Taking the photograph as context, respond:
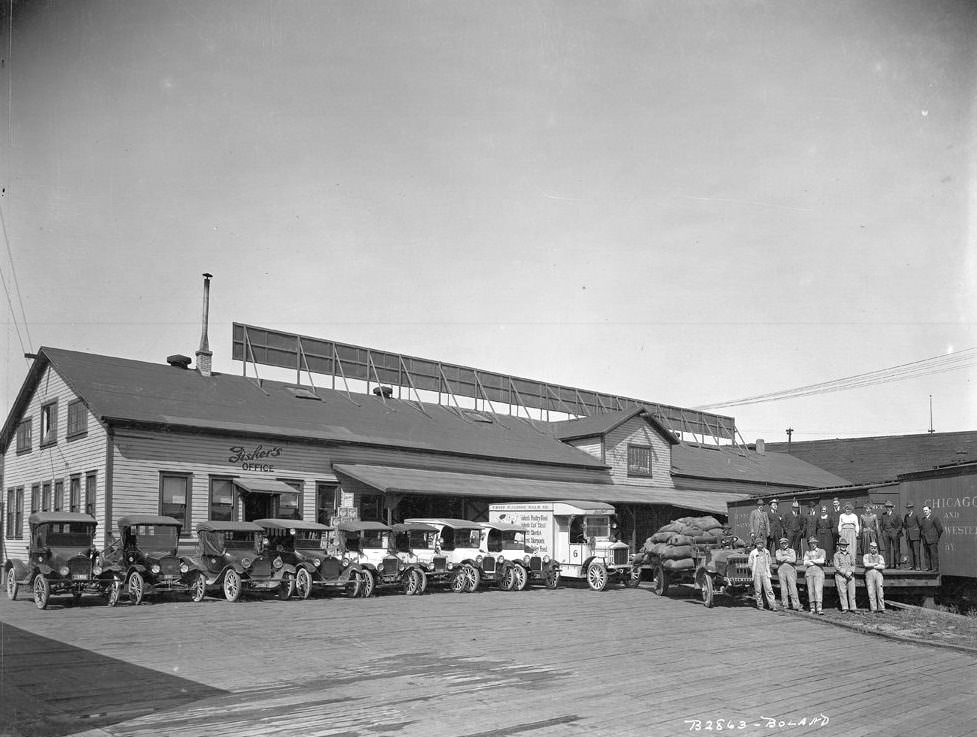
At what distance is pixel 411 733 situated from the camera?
25.8ft

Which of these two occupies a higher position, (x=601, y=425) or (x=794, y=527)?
(x=601, y=425)

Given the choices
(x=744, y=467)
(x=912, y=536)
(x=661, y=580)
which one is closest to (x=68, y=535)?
(x=661, y=580)

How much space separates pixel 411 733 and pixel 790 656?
6.91 m

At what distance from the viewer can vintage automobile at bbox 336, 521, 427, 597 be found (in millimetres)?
22469

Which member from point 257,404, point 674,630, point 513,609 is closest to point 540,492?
point 257,404

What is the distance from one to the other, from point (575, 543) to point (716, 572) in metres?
7.09

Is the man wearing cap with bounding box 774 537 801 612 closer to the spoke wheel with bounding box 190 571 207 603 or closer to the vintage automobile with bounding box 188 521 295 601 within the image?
the vintage automobile with bounding box 188 521 295 601

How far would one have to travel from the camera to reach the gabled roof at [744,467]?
44.9m

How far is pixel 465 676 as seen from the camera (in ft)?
34.9

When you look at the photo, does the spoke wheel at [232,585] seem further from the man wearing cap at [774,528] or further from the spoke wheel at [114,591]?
the man wearing cap at [774,528]

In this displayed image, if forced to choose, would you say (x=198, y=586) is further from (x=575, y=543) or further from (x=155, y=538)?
(x=575, y=543)
